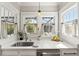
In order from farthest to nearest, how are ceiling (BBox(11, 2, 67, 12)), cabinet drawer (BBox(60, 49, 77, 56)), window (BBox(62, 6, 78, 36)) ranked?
1. ceiling (BBox(11, 2, 67, 12))
2. window (BBox(62, 6, 78, 36))
3. cabinet drawer (BBox(60, 49, 77, 56))

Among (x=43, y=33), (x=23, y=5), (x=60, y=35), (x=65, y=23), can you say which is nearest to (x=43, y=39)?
(x=43, y=33)

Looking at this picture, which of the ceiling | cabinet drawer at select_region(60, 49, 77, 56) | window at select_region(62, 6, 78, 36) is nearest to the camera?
cabinet drawer at select_region(60, 49, 77, 56)

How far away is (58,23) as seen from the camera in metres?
1.41

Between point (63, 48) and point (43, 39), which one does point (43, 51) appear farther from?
point (43, 39)

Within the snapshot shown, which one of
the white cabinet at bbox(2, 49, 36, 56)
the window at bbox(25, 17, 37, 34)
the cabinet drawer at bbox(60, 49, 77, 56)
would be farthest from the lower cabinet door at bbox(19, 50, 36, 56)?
the window at bbox(25, 17, 37, 34)

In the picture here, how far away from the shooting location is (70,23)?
1332mm

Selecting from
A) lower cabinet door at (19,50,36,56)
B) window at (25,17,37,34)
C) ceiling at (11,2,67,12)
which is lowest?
lower cabinet door at (19,50,36,56)

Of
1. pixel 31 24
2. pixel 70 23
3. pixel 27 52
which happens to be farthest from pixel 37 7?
pixel 27 52

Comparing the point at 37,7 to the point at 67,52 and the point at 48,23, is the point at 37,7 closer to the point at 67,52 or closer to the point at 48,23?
the point at 48,23

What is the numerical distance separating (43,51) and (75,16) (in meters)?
0.46

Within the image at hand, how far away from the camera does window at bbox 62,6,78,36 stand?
1.24 m

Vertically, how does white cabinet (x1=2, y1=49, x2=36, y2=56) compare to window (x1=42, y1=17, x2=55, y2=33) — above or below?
below

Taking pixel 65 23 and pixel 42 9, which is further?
pixel 42 9

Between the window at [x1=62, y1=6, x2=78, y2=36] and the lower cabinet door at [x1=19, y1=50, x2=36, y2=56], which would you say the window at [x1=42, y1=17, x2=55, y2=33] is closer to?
the window at [x1=62, y1=6, x2=78, y2=36]
